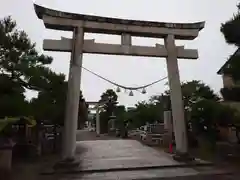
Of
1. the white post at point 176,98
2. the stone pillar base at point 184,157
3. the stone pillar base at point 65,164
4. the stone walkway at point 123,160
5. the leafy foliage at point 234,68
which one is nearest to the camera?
the leafy foliage at point 234,68

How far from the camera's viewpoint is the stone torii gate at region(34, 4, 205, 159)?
11.0m

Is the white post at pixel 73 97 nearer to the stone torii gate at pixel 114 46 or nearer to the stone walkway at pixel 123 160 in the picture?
the stone torii gate at pixel 114 46

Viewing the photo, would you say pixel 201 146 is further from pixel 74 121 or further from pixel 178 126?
pixel 74 121

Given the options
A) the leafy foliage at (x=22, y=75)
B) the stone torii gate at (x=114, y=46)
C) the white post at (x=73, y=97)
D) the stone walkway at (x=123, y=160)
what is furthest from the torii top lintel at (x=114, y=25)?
the stone walkway at (x=123, y=160)

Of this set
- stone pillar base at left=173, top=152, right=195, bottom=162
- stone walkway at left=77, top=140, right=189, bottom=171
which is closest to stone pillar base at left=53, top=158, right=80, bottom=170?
stone walkway at left=77, top=140, right=189, bottom=171

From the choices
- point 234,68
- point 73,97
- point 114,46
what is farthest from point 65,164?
point 234,68

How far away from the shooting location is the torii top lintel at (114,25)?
446 inches

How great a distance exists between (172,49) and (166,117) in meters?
7.37

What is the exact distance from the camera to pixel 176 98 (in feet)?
39.7

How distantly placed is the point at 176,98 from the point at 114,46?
368 centimetres

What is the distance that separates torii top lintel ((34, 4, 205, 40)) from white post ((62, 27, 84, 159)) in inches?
19.0

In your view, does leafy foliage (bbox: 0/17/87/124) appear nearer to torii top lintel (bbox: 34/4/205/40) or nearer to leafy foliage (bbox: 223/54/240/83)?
torii top lintel (bbox: 34/4/205/40)

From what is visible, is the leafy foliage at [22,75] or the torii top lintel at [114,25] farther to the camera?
the torii top lintel at [114,25]

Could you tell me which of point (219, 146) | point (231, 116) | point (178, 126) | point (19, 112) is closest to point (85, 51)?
point (19, 112)
